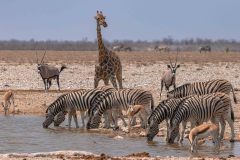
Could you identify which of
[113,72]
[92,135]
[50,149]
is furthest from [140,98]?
[113,72]

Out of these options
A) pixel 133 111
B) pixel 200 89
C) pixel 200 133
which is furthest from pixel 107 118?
pixel 200 133

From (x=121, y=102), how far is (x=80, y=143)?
2563 mm

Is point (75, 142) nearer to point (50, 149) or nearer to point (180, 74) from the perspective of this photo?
point (50, 149)

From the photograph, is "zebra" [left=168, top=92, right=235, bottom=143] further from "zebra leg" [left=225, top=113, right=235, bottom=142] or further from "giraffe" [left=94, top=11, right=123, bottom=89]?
"giraffe" [left=94, top=11, right=123, bottom=89]

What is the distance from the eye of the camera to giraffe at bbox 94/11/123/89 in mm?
23062

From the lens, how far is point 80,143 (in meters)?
14.6

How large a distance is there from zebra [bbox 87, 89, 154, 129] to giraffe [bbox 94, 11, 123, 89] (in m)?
5.77

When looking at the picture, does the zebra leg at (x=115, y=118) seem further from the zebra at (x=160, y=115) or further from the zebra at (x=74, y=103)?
the zebra at (x=160, y=115)

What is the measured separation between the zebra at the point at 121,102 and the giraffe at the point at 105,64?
227 inches

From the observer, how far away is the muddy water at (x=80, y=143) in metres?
13.4

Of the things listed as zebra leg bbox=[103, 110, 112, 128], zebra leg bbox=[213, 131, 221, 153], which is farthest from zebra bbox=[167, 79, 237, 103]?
zebra leg bbox=[213, 131, 221, 153]

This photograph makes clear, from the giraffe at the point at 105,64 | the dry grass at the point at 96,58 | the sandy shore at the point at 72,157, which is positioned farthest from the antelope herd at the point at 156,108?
the dry grass at the point at 96,58

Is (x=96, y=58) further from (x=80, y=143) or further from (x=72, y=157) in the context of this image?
(x=72, y=157)

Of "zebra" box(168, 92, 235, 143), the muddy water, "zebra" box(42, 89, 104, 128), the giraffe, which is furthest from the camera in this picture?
the giraffe
